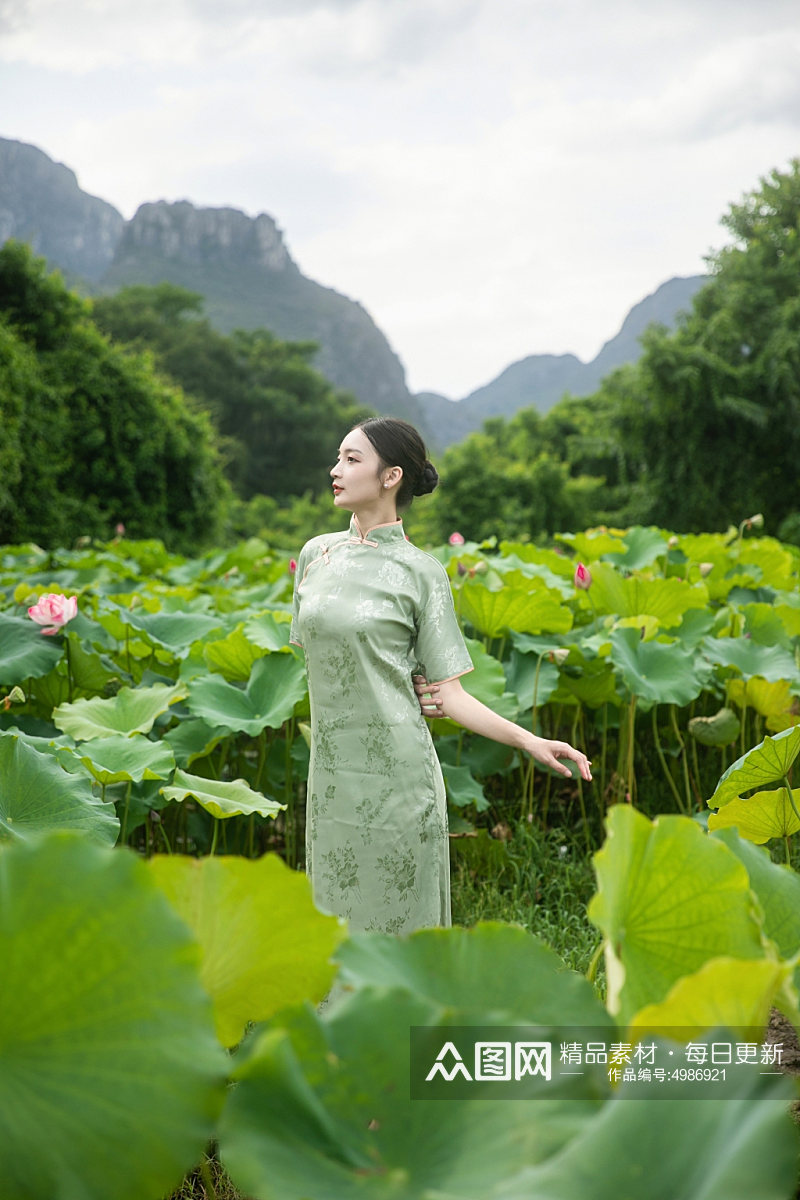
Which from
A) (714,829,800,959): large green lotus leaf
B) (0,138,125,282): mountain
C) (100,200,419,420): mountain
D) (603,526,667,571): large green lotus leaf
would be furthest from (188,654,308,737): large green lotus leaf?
(0,138,125,282): mountain

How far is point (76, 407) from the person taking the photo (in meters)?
8.55

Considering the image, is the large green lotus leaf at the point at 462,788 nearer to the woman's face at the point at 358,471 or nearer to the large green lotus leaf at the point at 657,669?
the large green lotus leaf at the point at 657,669

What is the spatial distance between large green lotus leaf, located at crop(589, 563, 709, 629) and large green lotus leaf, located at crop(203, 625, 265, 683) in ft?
3.47

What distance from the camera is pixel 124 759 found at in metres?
1.55

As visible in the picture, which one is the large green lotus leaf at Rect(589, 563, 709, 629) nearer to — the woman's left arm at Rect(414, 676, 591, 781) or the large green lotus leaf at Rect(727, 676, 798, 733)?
the large green lotus leaf at Rect(727, 676, 798, 733)

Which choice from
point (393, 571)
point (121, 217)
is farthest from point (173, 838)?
point (121, 217)

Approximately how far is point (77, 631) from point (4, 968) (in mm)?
1913

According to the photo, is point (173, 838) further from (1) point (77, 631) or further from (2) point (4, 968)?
(2) point (4, 968)

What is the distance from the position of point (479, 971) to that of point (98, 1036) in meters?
0.25

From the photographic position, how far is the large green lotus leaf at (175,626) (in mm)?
2369

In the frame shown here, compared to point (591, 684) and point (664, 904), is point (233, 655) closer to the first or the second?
point (591, 684)

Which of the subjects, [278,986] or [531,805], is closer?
[278,986]

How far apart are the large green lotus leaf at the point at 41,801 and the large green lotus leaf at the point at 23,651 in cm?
78

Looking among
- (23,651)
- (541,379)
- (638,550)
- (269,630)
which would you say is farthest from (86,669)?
(541,379)
